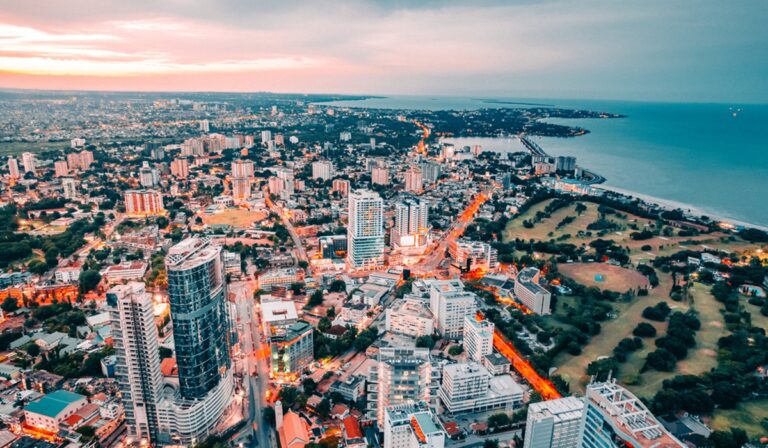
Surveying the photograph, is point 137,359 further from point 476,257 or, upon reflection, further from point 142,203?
point 142,203

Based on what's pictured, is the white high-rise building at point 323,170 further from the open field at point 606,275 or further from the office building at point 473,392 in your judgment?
the office building at point 473,392

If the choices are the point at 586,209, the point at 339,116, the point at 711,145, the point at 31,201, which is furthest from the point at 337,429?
the point at 339,116

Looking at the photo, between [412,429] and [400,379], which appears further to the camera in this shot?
[400,379]

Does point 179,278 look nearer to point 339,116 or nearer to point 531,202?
point 531,202

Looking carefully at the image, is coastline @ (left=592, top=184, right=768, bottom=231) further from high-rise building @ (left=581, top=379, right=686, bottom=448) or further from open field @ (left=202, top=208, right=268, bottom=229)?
high-rise building @ (left=581, top=379, right=686, bottom=448)

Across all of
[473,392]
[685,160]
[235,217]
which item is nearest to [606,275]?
[473,392]

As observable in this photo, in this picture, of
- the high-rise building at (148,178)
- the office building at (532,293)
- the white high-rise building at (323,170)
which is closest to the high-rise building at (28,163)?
the high-rise building at (148,178)
